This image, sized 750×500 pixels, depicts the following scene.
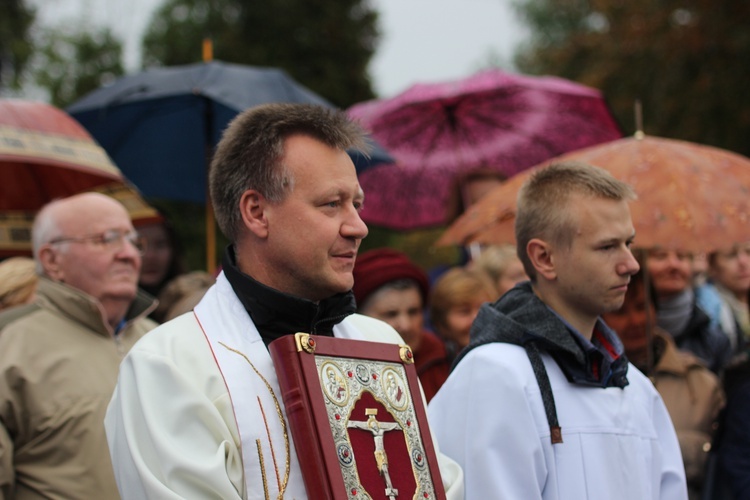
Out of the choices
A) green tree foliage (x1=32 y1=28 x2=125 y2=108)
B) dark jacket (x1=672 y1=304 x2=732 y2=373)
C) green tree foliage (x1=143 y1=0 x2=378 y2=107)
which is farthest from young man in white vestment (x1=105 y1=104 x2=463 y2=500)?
green tree foliage (x1=143 y1=0 x2=378 y2=107)

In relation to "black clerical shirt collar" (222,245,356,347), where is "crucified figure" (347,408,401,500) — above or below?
below

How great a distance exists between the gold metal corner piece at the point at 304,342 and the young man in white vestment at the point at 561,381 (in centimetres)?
101

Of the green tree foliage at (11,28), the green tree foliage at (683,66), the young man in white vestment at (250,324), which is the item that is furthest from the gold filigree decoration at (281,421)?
the green tree foliage at (11,28)

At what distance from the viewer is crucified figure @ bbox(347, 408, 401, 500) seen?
8.89 ft

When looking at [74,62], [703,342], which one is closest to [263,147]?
[703,342]

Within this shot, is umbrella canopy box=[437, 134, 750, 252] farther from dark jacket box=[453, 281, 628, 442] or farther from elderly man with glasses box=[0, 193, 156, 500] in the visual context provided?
elderly man with glasses box=[0, 193, 156, 500]

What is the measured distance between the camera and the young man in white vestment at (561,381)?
348 centimetres

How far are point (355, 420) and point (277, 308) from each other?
0.38m

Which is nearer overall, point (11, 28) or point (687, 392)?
point (687, 392)

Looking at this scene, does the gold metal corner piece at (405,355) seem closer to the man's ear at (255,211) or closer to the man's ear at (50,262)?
the man's ear at (255,211)

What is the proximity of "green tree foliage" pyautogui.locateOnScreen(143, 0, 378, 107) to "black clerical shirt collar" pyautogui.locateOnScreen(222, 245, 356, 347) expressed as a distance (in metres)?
26.9

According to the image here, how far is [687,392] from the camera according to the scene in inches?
207

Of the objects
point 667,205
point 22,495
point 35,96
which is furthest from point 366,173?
point 35,96

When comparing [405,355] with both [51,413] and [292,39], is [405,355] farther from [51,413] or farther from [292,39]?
[292,39]
